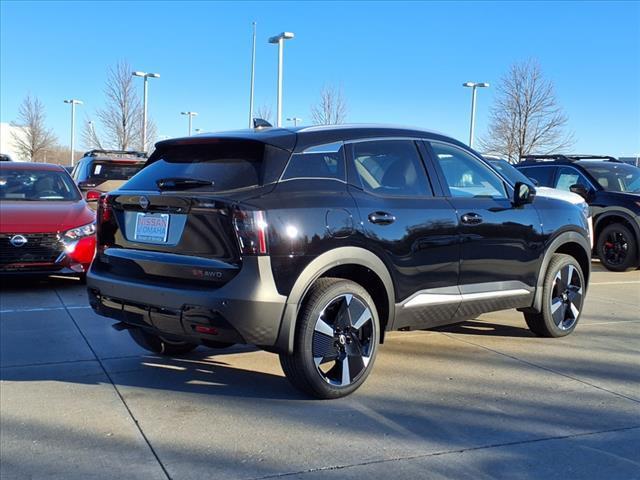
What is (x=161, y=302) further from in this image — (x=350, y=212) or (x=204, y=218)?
(x=350, y=212)

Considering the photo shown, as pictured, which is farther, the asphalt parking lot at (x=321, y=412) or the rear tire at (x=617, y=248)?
the rear tire at (x=617, y=248)

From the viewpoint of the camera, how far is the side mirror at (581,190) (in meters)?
11.4

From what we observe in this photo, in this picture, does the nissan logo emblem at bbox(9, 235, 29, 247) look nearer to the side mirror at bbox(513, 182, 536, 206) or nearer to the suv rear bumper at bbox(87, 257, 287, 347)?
the suv rear bumper at bbox(87, 257, 287, 347)

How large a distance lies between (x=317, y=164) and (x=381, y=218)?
0.57 m

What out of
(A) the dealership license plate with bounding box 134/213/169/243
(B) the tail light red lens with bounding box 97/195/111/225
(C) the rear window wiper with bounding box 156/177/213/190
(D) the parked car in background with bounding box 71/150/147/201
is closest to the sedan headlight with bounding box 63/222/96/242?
(B) the tail light red lens with bounding box 97/195/111/225

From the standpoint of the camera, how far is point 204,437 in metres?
3.77

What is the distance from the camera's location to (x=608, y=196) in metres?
11.2

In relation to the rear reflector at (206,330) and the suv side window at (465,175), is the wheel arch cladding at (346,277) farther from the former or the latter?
the suv side window at (465,175)

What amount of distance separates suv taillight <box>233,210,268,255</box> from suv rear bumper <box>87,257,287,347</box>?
0.06 metres

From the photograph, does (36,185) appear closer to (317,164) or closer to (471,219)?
(317,164)

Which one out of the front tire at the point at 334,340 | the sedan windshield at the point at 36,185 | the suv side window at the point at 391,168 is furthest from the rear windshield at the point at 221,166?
the sedan windshield at the point at 36,185

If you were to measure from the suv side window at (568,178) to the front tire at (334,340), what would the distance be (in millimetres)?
8504

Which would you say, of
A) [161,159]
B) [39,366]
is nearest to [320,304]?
[161,159]

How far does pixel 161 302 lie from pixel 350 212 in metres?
1.33
